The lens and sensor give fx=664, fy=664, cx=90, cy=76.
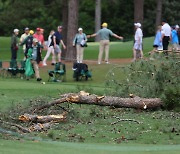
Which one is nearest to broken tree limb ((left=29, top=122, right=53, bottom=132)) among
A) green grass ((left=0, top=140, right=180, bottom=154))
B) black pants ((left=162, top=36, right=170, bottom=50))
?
green grass ((left=0, top=140, right=180, bottom=154))

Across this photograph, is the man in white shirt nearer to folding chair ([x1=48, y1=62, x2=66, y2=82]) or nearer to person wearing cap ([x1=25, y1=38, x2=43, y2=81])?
folding chair ([x1=48, y1=62, x2=66, y2=82])

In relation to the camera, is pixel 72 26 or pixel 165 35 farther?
pixel 72 26

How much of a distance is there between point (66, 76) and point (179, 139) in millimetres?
15604

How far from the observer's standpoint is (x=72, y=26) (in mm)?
33250

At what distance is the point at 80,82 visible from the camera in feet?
85.7

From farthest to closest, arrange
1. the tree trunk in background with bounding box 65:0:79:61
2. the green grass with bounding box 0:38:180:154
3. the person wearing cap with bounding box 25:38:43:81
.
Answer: the tree trunk in background with bounding box 65:0:79:61 → the person wearing cap with bounding box 25:38:43:81 → the green grass with bounding box 0:38:180:154

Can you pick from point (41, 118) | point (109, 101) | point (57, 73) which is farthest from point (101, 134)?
point (57, 73)

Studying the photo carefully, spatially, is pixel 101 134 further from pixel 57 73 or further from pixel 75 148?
pixel 57 73

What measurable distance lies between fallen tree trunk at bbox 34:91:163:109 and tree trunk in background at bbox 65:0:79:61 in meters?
16.8

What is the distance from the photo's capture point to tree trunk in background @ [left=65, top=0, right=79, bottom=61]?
32812 mm

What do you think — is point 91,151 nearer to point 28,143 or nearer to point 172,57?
point 28,143

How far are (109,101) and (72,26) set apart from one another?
1811cm

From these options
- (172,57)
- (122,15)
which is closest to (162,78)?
(172,57)

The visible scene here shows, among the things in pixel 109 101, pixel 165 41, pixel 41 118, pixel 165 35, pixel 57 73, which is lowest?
pixel 41 118
